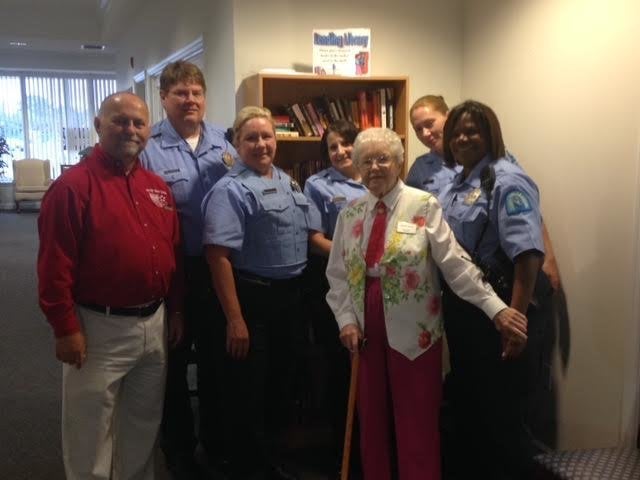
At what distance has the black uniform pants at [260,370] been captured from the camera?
2277 millimetres

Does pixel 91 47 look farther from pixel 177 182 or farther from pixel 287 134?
pixel 177 182

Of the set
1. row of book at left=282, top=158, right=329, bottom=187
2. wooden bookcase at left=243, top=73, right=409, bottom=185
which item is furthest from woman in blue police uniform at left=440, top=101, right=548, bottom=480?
row of book at left=282, top=158, right=329, bottom=187

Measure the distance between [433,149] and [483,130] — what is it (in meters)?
0.75

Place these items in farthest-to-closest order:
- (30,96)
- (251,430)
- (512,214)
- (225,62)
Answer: (30,96) → (225,62) → (251,430) → (512,214)

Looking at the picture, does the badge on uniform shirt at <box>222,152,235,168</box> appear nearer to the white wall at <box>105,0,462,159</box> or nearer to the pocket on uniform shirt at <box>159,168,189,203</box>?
the pocket on uniform shirt at <box>159,168,189,203</box>

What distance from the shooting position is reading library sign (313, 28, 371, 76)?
328 cm

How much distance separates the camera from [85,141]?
12609 millimetres

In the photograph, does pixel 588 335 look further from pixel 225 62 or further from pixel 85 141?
pixel 85 141

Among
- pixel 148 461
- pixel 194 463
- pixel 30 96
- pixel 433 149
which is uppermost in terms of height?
pixel 30 96

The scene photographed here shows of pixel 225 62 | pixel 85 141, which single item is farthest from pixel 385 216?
pixel 85 141

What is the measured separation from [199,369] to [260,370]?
0.36m

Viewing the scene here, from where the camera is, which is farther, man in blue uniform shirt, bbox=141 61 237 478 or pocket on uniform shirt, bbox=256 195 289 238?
man in blue uniform shirt, bbox=141 61 237 478

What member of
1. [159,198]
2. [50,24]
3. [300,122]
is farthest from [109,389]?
[50,24]

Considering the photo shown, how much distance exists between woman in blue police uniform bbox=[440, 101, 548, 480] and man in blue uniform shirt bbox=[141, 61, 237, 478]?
3.11ft
